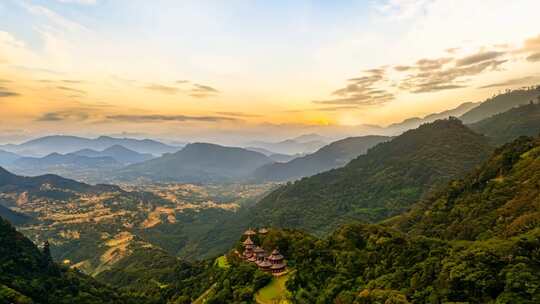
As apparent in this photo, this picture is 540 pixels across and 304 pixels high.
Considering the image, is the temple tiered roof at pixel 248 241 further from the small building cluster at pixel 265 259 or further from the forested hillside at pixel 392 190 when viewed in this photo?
the forested hillside at pixel 392 190

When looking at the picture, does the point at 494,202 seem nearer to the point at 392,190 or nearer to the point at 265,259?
the point at 265,259

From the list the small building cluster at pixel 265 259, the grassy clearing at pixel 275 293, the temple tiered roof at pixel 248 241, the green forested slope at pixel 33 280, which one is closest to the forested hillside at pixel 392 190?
the temple tiered roof at pixel 248 241

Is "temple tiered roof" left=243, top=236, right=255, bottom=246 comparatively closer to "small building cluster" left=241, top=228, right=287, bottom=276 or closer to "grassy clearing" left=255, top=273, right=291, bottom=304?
"small building cluster" left=241, top=228, right=287, bottom=276

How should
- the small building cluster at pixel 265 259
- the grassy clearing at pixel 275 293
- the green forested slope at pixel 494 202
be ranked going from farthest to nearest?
the green forested slope at pixel 494 202 → the small building cluster at pixel 265 259 → the grassy clearing at pixel 275 293

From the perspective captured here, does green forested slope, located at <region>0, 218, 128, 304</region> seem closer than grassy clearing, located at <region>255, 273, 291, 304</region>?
No

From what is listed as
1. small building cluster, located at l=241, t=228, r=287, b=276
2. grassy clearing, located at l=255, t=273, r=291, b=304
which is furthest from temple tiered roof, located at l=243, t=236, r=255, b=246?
grassy clearing, located at l=255, t=273, r=291, b=304

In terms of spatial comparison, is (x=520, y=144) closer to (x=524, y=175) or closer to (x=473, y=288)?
(x=524, y=175)

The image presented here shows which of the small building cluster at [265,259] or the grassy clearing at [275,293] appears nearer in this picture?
the grassy clearing at [275,293]
